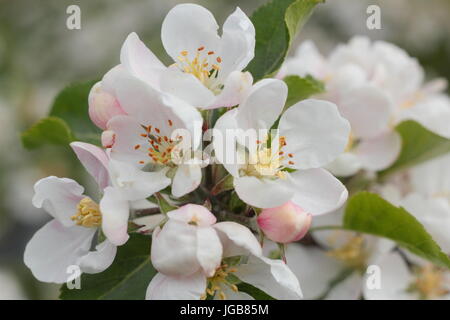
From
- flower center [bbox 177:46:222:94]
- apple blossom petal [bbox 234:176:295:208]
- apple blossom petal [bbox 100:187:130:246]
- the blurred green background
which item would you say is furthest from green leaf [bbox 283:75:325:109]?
the blurred green background

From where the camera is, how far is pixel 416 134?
1.21 meters

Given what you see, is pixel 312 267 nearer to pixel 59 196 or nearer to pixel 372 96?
pixel 372 96

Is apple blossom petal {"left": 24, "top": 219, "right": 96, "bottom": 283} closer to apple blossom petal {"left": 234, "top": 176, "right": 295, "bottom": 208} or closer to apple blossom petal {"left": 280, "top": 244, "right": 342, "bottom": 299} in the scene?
apple blossom petal {"left": 234, "top": 176, "right": 295, "bottom": 208}

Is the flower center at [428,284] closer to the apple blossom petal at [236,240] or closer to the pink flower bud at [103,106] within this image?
the apple blossom petal at [236,240]

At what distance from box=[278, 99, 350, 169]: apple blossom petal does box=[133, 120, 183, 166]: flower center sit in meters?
0.15

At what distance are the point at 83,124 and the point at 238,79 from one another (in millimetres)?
488

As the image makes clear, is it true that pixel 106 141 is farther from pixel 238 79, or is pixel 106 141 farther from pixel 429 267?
pixel 429 267

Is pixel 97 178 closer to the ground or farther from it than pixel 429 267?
farther from it

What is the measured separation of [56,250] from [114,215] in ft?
0.56

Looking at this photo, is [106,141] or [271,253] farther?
[271,253]

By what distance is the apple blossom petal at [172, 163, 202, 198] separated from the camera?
756 mm

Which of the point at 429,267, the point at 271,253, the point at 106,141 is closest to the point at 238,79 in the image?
the point at 106,141
